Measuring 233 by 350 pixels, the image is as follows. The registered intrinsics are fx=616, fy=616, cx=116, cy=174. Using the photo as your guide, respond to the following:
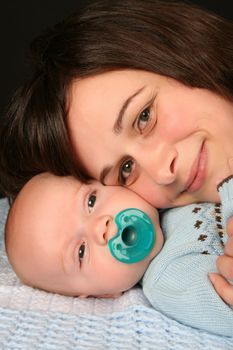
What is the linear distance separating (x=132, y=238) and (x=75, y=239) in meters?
0.11

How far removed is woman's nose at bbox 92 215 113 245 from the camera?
3.92 feet

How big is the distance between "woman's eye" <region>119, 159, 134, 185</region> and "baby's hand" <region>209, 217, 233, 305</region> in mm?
290

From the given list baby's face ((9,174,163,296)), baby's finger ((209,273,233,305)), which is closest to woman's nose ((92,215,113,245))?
baby's face ((9,174,163,296))

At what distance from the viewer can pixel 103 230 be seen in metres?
1.20

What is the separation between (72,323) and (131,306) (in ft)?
0.39

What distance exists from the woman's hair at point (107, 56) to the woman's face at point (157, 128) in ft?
0.10

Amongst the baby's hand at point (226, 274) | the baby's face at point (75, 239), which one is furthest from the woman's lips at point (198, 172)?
the baby's hand at point (226, 274)

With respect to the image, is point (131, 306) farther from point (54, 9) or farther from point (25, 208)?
point (54, 9)

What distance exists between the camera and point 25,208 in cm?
128

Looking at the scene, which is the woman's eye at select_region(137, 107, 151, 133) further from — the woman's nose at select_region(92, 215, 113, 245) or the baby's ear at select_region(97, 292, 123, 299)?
the baby's ear at select_region(97, 292, 123, 299)

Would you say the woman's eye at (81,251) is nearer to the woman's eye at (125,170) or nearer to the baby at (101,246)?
the baby at (101,246)

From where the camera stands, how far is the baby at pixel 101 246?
1.17m

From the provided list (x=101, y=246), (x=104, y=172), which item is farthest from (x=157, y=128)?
(x=101, y=246)

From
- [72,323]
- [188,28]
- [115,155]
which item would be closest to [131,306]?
[72,323]
